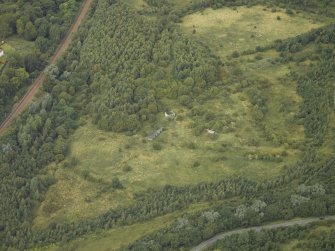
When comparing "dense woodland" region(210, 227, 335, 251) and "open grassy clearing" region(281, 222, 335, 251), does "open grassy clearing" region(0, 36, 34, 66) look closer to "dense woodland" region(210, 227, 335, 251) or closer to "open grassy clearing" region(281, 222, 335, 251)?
"dense woodland" region(210, 227, 335, 251)

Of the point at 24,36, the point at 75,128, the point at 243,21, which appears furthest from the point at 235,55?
the point at 24,36

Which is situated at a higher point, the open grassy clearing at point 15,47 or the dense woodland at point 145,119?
the open grassy clearing at point 15,47

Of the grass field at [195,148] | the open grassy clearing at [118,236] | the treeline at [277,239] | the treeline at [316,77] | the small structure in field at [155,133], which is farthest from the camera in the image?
the small structure in field at [155,133]

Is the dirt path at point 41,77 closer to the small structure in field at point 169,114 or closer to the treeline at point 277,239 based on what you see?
the small structure in field at point 169,114

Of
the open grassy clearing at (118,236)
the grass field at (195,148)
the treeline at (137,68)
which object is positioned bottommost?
the open grassy clearing at (118,236)

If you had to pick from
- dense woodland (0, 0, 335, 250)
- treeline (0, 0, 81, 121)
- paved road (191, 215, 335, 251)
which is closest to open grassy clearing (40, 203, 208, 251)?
dense woodland (0, 0, 335, 250)

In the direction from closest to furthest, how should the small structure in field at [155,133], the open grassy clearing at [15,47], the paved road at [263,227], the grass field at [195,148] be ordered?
1. the paved road at [263,227]
2. the grass field at [195,148]
3. the small structure in field at [155,133]
4. the open grassy clearing at [15,47]

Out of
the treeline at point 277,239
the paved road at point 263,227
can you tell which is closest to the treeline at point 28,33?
the paved road at point 263,227
